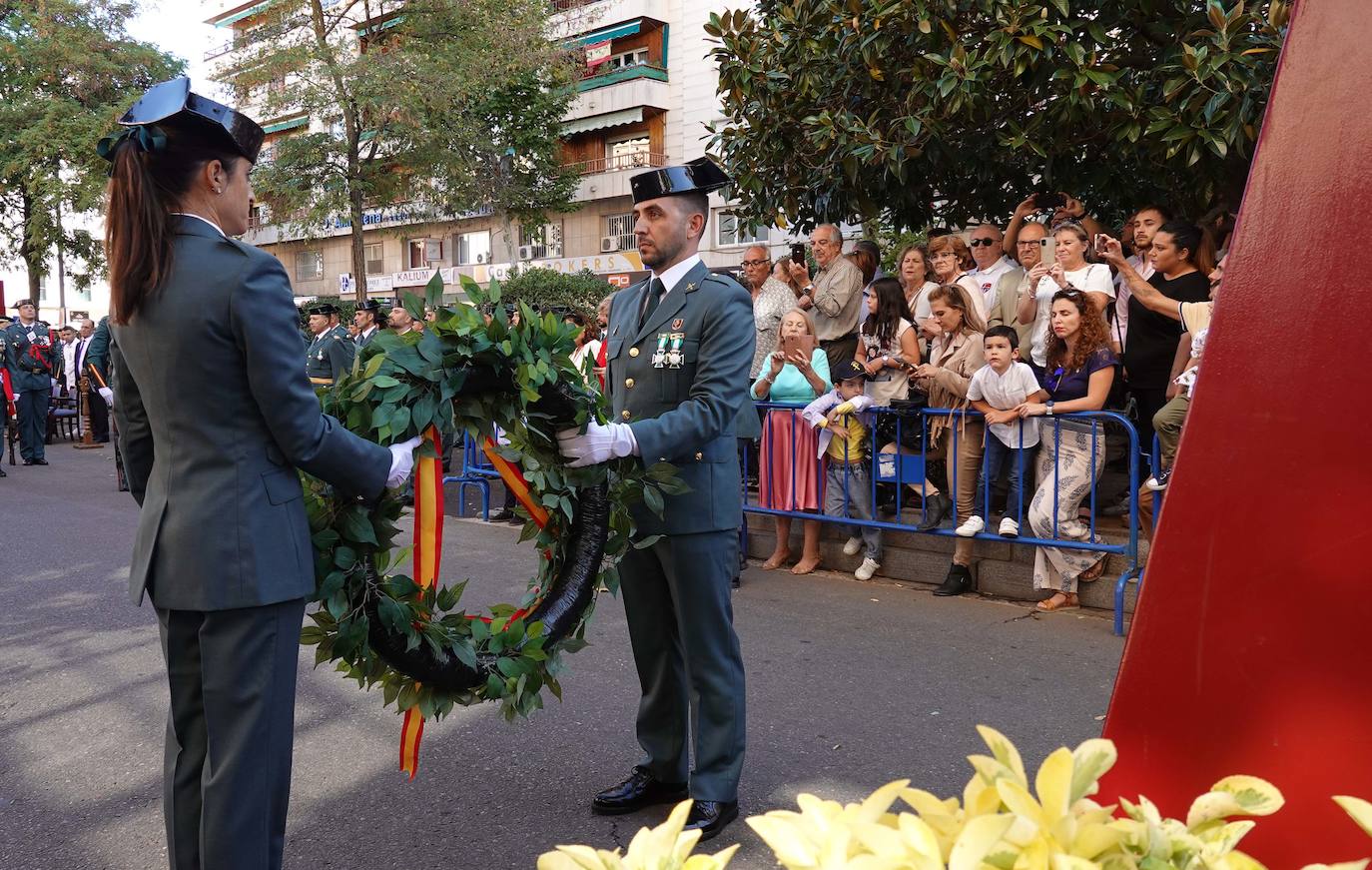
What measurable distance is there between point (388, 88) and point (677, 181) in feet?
73.5

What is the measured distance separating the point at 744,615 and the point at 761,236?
83.4 ft

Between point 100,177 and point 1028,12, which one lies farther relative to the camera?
point 100,177

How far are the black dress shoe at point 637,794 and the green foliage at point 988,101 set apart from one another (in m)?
4.67

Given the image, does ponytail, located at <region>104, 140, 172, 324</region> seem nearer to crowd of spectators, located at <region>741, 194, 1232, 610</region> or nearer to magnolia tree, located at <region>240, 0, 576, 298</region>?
crowd of spectators, located at <region>741, 194, 1232, 610</region>

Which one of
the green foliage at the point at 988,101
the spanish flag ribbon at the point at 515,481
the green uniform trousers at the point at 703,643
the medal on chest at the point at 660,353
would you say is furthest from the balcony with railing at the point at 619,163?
the spanish flag ribbon at the point at 515,481

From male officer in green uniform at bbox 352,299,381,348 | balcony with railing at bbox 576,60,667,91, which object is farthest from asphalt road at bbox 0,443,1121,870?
balcony with railing at bbox 576,60,667,91

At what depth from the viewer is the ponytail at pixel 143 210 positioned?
234 cm

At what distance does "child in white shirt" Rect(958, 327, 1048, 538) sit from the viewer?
6383 mm

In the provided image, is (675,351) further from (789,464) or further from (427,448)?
(789,464)

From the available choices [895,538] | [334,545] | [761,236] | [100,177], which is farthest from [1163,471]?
[761,236]

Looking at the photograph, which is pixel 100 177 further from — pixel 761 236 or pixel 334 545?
pixel 334 545

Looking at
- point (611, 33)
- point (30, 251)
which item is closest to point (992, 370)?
point (30, 251)

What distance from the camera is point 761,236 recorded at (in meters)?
30.6

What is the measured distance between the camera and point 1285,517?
4.36ft
